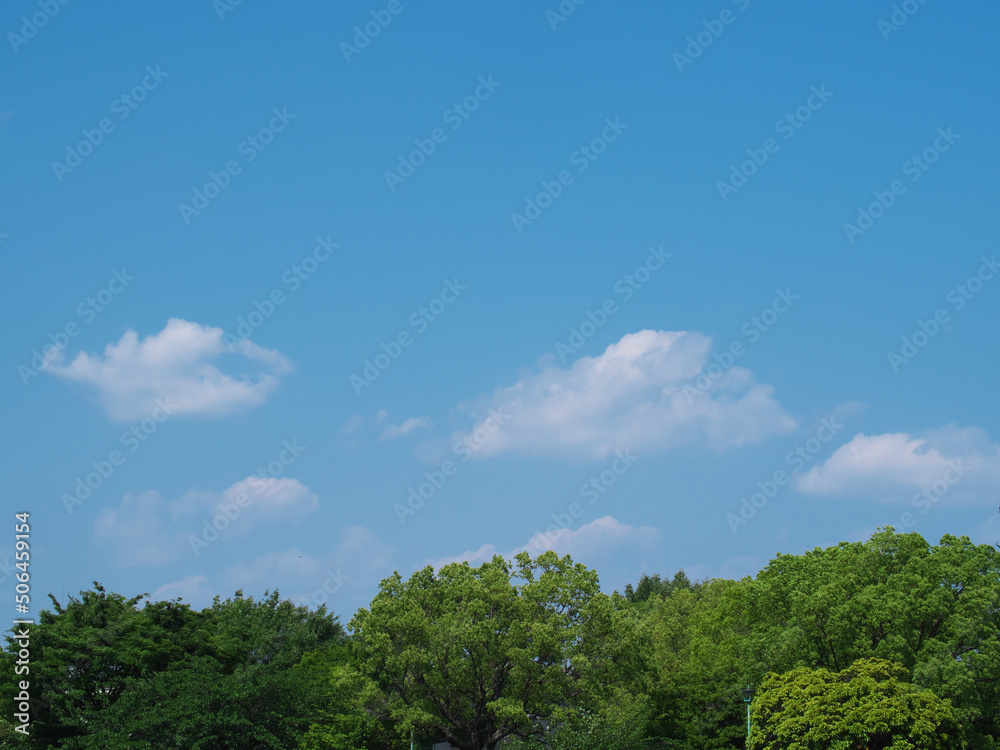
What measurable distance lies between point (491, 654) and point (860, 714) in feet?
48.5

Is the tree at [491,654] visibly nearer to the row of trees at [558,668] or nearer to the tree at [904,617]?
the row of trees at [558,668]

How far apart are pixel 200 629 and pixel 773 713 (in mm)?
22690

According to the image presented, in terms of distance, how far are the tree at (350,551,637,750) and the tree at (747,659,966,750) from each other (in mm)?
8333

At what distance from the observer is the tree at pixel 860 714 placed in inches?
1099

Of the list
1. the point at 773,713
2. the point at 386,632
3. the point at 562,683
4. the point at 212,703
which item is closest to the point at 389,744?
the point at 386,632

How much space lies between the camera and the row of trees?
29.2m

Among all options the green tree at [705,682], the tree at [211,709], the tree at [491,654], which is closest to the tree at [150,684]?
the tree at [211,709]

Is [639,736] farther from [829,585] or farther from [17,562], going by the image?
[17,562]

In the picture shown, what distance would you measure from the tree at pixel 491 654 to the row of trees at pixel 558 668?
87 mm

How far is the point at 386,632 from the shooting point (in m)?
38.2

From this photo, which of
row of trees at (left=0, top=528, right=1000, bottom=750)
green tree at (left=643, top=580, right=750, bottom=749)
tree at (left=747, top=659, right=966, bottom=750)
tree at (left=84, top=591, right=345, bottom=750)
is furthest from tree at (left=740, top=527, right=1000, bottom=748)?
tree at (left=84, top=591, right=345, bottom=750)

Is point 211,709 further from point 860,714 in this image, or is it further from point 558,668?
point 860,714

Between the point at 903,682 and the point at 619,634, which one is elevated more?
the point at 619,634

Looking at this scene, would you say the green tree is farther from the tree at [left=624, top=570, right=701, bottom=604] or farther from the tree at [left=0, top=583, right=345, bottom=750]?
the tree at [left=624, top=570, right=701, bottom=604]
